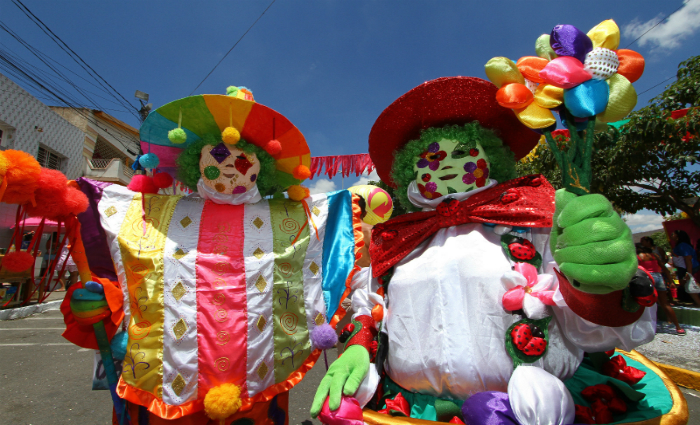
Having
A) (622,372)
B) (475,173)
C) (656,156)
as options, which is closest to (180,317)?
(475,173)

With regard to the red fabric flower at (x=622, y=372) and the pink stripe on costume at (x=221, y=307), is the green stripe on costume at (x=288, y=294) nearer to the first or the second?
the pink stripe on costume at (x=221, y=307)

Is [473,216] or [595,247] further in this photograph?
[473,216]

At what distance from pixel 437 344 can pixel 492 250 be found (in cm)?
47

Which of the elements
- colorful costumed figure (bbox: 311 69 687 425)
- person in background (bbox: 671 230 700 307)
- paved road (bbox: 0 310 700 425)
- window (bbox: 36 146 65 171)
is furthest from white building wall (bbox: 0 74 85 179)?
person in background (bbox: 671 230 700 307)

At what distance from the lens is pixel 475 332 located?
1.47m

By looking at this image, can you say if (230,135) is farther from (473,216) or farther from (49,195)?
(473,216)

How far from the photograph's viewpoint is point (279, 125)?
2.42 meters

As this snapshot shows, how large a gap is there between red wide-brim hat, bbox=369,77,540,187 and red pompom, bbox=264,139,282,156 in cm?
61

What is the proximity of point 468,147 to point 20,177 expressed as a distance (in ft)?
6.75

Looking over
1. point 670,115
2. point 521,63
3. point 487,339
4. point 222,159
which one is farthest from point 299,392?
point 670,115

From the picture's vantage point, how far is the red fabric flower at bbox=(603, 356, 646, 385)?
1.53 metres

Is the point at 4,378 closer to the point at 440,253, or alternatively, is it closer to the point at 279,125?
the point at 279,125

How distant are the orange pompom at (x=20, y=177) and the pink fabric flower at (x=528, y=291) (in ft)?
6.82

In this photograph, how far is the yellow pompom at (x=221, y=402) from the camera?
72.5 inches
